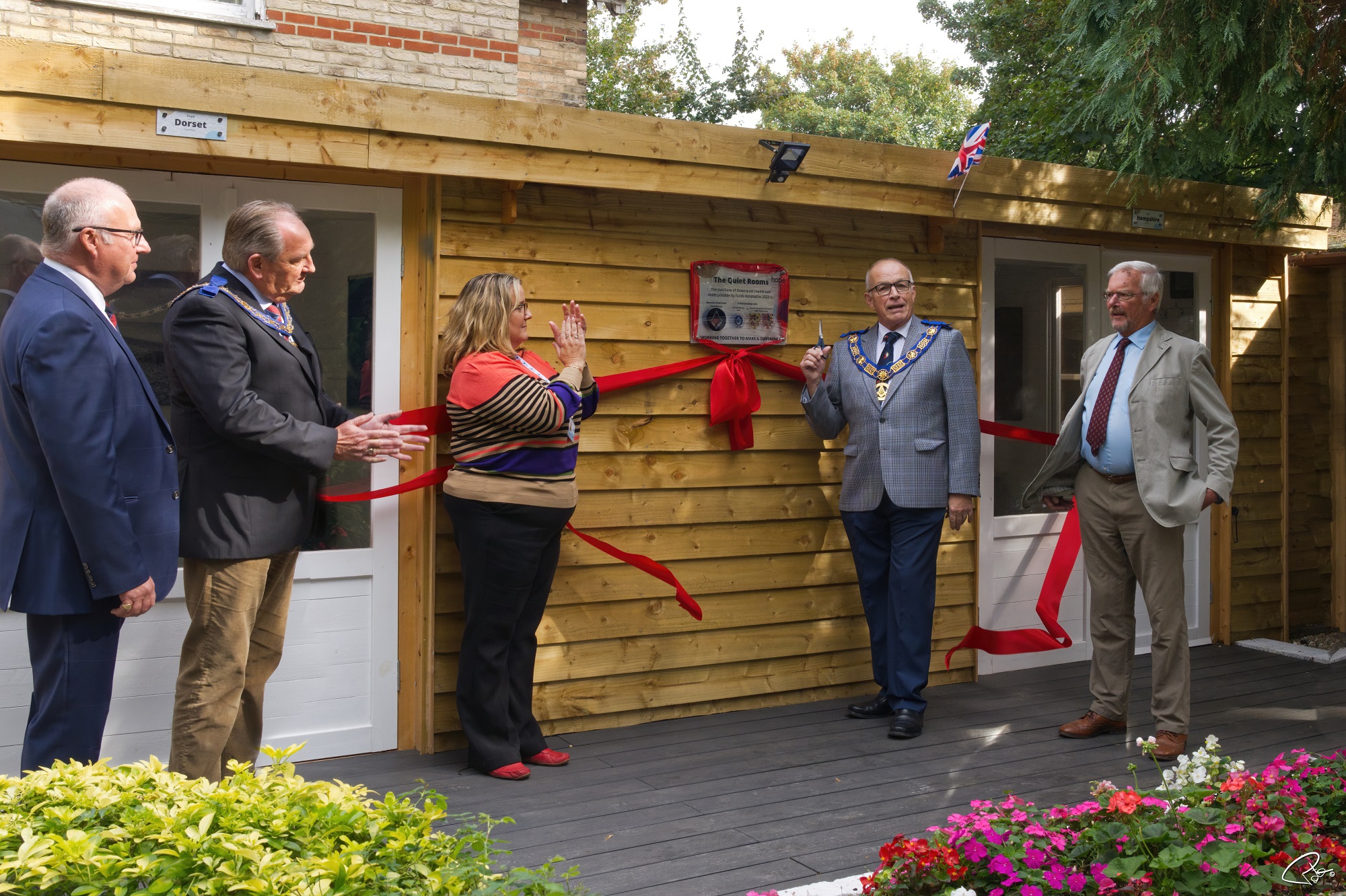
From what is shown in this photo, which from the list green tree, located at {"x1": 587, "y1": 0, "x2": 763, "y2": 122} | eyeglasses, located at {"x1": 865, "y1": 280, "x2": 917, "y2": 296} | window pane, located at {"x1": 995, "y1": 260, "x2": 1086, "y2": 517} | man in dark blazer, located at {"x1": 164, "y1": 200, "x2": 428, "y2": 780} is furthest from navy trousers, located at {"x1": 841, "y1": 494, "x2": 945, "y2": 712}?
green tree, located at {"x1": 587, "y1": 0, "x2": 763, "y2": 122}

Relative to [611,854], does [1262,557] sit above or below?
above

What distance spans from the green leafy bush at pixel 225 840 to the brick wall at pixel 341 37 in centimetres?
668

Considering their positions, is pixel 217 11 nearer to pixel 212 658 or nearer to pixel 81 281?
pixel 81 281

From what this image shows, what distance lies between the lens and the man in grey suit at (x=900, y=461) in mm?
4430

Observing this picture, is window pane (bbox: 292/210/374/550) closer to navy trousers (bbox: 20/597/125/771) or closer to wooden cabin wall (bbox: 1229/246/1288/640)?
navy trousers (bbox: 20/597/125/771)

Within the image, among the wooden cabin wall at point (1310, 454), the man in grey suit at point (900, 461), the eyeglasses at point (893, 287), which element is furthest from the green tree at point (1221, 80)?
the man in grey suit at point (900, 461)

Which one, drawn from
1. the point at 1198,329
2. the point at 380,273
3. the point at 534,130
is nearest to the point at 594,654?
the point at 380,273

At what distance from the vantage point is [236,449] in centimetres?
304

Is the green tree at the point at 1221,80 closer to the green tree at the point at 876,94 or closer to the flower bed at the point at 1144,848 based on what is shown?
the flower bed at the point at 1144,848

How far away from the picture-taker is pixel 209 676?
2967mm

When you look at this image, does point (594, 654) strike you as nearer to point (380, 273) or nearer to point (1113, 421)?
point (380, 273)

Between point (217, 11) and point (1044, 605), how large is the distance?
6735mm

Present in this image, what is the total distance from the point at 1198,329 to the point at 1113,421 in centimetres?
224

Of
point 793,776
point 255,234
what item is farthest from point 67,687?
point 793,776
